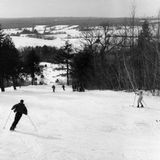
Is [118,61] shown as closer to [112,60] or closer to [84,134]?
[112,60]

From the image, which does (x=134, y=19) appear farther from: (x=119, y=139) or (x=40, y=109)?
(x=119, y=139)

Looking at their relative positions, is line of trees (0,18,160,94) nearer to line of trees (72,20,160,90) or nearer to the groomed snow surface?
line of trees (72,20,160,90)

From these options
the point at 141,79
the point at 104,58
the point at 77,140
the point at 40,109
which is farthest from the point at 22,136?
the point at 104,58

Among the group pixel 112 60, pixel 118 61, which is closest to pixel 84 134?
pixel 118 61

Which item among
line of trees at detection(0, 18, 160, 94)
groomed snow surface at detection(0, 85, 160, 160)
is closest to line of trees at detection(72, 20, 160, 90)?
line of trees at detection(0, 18, 160, 94)

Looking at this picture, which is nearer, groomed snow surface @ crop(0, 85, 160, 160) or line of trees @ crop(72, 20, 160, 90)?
groomed snow surface @ crop(0, 85, 160, 160)

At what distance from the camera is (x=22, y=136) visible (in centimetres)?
1750

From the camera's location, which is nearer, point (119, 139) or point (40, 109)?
point (119, 139)

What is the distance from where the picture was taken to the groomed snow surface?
49.9 feet

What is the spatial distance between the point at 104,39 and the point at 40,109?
1353 inches

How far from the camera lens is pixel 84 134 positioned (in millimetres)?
19531

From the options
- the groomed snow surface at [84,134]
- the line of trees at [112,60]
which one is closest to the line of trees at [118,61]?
the line of trees at [112,60]

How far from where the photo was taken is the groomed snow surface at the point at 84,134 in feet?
49.9

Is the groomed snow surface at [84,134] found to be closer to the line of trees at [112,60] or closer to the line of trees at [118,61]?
the line of trees at [112,60]
